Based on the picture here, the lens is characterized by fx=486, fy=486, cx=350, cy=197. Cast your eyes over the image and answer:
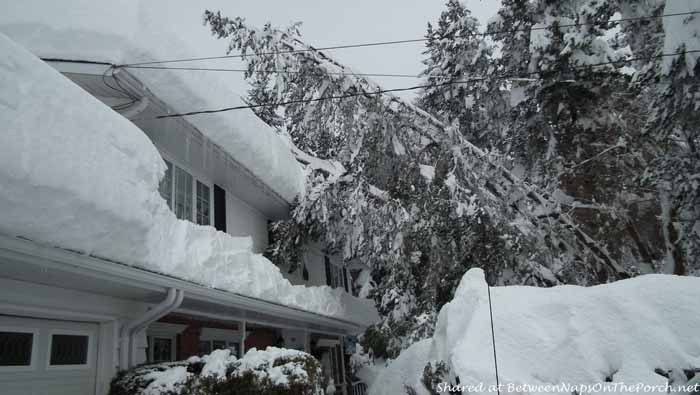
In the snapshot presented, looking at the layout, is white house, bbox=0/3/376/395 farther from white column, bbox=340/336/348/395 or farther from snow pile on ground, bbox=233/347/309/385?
white column, bbox=340/336/348/395

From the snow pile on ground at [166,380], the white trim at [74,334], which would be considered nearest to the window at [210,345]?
the white trim at [74,334]

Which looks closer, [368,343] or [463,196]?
[463,196]

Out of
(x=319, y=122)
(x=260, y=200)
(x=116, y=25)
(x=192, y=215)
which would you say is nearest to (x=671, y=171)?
(x=319, y=122)

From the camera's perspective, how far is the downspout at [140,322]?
5.46m

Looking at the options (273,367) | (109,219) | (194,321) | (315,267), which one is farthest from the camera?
(315,267)

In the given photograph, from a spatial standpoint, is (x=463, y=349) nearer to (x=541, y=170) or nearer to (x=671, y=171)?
(x=671, y=171)

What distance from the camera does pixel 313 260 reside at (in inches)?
591

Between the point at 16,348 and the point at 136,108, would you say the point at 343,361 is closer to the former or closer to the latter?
the point at 136,108

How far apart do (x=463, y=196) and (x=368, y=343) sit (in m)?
5.14

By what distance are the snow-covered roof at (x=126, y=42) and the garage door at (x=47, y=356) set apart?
351 cm

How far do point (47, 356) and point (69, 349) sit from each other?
33cm

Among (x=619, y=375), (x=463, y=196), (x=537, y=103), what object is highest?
(x=537, y=103)

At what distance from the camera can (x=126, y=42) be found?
662cm

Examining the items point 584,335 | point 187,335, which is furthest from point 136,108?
point 584,335
